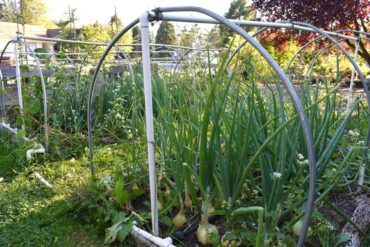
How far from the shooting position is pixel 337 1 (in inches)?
183

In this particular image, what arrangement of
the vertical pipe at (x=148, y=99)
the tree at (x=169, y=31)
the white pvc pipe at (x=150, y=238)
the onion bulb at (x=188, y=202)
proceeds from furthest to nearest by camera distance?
the tree at (x=169, y=31), the onion bulb at (x=188, y=202), the white pvc pipe at (x=150, y=238), the vertical pipe at (x=148, y=99)

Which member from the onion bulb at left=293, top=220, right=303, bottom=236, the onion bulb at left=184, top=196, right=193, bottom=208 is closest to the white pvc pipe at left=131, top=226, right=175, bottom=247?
the onion bulb at left=184, top=196, right=193, bottom=208

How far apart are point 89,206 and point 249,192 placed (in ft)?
3.22

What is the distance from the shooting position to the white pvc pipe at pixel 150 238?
60.9 inches

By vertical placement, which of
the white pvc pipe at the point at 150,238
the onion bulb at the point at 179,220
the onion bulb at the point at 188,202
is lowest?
the white pvc pipe at the point at 150,238

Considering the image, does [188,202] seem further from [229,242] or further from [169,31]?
[169,31]

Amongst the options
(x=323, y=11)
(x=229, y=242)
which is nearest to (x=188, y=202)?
(x=229, y=242)

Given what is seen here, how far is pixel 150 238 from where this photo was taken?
1.62 m

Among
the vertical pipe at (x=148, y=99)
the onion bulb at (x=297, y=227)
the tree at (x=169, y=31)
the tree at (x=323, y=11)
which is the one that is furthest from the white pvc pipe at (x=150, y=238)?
the tree at (x=323, y=11)

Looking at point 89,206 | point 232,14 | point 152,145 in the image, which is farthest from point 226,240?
point 232,14

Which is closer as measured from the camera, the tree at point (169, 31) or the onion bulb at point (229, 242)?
the onion bulb at point (229, 242)

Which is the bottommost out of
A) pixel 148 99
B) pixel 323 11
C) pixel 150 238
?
pixel 150 238

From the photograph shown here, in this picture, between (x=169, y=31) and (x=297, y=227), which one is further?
(x=169, y=31)

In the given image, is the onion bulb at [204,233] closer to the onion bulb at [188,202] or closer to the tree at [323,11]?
the onion bulb at [188,202]
